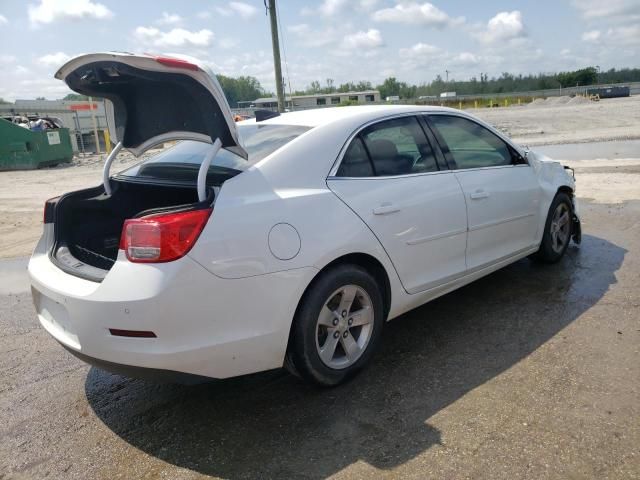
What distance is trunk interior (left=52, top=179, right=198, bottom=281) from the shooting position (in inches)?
134

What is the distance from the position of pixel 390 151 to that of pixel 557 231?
250 cm

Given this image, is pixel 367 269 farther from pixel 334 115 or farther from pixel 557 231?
pixel 557 231

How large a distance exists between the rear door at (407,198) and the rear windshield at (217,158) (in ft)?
1.41

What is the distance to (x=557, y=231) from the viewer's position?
5.25 m

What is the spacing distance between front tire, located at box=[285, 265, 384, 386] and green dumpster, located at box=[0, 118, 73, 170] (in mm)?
20084

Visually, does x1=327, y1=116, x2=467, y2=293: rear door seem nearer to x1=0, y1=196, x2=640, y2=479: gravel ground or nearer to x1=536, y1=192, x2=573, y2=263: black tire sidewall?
x1=0, y1=196, x2=640, y2=479: gravel ground

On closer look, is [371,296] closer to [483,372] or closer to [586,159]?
[483,372]

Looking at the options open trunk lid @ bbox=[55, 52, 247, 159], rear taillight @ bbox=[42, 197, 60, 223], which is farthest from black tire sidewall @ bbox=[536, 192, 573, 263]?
rear taillight @ bbox=[42, 197, 60, 223]

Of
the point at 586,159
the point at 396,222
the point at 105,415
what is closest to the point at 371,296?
the point at 396,222

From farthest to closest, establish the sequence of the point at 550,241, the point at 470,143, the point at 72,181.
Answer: the point at 72,181
the point at 550,241
the point at 470,143

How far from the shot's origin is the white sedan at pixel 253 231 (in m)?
2.60

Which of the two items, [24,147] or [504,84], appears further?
[504,84]

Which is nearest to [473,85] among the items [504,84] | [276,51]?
[504,84]

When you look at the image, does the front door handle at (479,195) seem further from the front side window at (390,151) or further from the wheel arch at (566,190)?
the wheel arch at (566,190)
